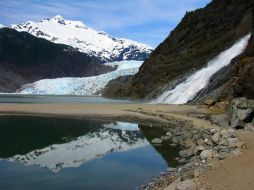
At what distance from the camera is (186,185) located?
1398 centimetres

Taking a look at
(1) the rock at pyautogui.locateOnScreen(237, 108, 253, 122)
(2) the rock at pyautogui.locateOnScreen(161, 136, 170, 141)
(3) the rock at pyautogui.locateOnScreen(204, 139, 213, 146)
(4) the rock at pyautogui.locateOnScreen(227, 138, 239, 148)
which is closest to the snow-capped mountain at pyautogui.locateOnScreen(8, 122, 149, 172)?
(2) the rock at pyautogui.locateOnScreen(161, 136, 170, 141)

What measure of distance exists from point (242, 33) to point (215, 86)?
20319 mm

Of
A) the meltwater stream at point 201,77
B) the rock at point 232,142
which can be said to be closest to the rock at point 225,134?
the rock at point 232,142

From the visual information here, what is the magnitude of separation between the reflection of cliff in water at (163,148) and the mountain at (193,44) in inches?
1658

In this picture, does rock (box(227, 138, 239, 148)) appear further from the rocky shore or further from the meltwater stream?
the meltwater stream

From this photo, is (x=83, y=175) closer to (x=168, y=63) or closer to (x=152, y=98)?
(x=152, y=98)

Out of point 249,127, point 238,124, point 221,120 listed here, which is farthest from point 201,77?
point 249,127

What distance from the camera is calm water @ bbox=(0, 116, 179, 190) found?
1773 cm

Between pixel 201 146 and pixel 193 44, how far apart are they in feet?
260

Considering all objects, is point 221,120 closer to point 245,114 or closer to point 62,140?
point 245,114

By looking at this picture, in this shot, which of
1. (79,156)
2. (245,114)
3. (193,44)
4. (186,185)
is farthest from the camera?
(193,44)

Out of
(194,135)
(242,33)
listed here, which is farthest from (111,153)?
(242,33)

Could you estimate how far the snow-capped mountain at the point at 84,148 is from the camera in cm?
2247

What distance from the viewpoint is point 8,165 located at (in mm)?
21484
